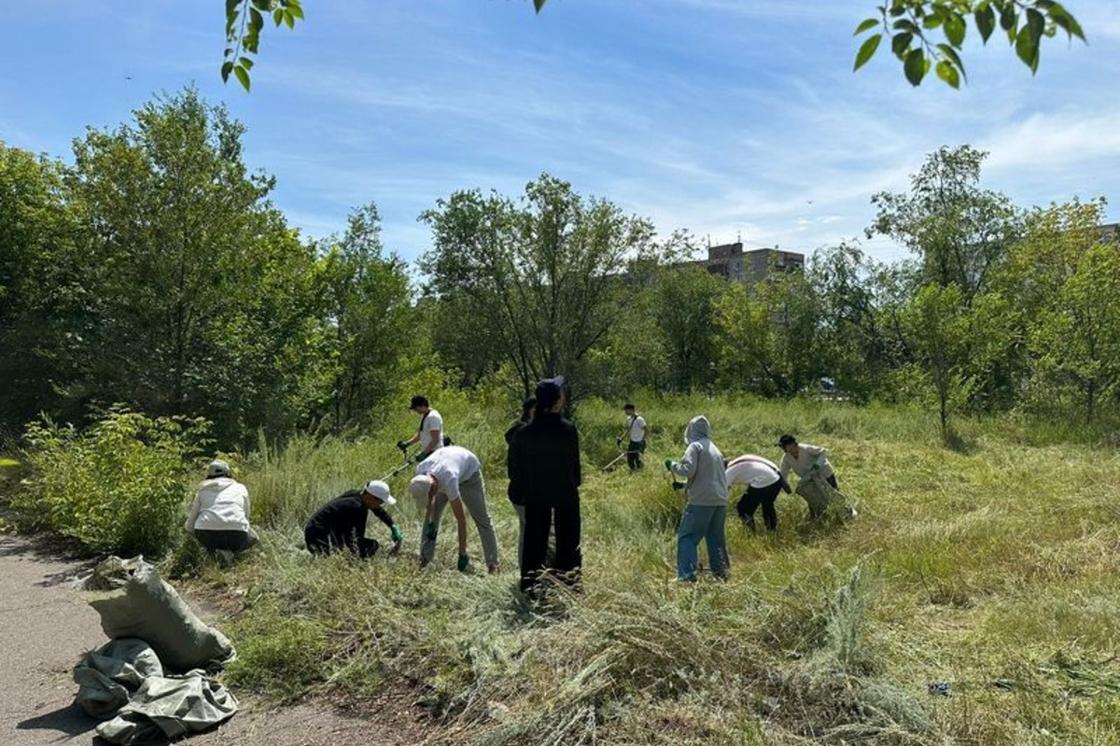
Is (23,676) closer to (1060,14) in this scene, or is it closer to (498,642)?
(498,642)

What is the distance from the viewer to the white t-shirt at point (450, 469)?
6688 millimetres

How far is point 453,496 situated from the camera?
21.9ft

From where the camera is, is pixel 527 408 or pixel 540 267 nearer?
pixel 527 408

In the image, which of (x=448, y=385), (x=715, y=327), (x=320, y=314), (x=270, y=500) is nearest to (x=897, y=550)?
(x=270, y=500)

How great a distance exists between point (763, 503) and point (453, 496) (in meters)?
4.76

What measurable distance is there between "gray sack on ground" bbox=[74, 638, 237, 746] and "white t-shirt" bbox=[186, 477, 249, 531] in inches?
114

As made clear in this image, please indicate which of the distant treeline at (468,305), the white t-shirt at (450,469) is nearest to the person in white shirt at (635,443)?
the distant treeline at (468,305)

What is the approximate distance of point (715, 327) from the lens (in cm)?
4406

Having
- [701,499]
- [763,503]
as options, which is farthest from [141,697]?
[763,503]

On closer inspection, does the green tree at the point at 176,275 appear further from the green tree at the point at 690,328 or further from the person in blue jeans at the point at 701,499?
the green tree at the point at 690,328

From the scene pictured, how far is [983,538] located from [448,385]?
21.7m

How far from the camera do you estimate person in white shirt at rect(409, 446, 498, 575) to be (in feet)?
22.0

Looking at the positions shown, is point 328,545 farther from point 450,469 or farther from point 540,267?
point 540,267

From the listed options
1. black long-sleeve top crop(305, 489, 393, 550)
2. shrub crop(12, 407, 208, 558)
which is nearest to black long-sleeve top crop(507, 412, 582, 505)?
black long-sleeve top crop(305, 489, 393, 550)
